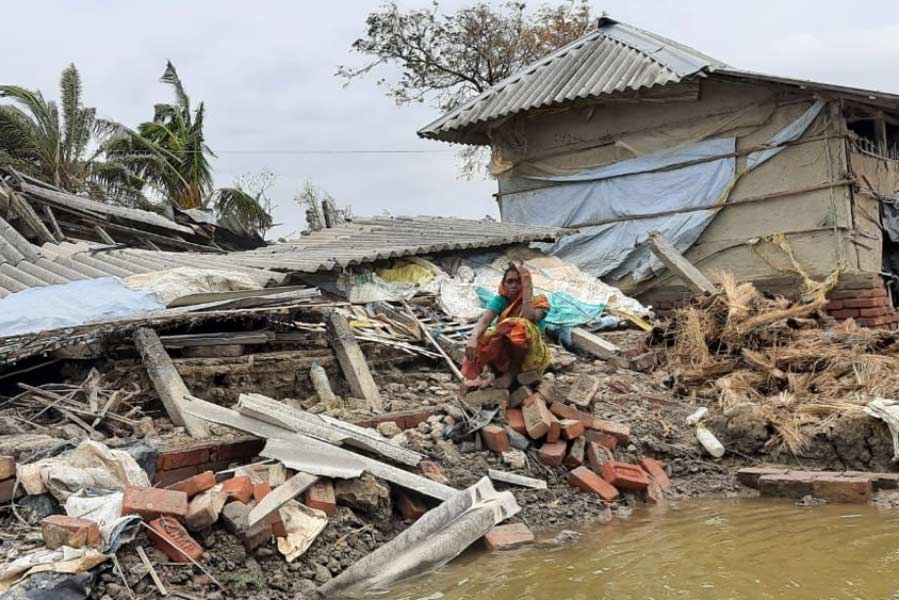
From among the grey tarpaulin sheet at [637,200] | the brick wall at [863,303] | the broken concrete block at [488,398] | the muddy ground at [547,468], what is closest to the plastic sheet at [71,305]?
the muddy ground at [547,468]

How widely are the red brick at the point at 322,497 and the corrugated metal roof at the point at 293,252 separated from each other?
4096mm

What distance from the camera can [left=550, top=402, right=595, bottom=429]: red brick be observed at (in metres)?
6.59

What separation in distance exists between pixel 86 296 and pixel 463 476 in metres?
3.85

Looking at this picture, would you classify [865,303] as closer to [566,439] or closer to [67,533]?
[566,439]

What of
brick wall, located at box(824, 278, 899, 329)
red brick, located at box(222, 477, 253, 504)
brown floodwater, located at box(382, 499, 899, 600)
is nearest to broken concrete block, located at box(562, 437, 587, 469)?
brown floodwater, located at box(382, 499, 899, 600)

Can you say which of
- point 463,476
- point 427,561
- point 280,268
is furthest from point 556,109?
point 427,561

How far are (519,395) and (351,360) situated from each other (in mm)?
1695

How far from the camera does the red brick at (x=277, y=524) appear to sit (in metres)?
4.53

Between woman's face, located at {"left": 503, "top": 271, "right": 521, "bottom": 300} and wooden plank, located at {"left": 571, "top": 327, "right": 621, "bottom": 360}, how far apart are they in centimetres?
247

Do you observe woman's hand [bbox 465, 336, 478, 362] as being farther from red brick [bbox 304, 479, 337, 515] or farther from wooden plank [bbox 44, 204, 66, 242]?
wooden plank [bbox 44, 204, 66, 242]

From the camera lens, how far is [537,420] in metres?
6.35

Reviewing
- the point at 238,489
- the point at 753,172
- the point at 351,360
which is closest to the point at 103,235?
the point at 351,360

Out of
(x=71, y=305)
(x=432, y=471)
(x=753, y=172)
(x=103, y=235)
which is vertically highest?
(x=103, y=235)

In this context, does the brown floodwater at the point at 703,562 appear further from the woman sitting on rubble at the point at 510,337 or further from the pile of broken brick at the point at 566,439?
the woman sitting on rubble at the point at 510,337
